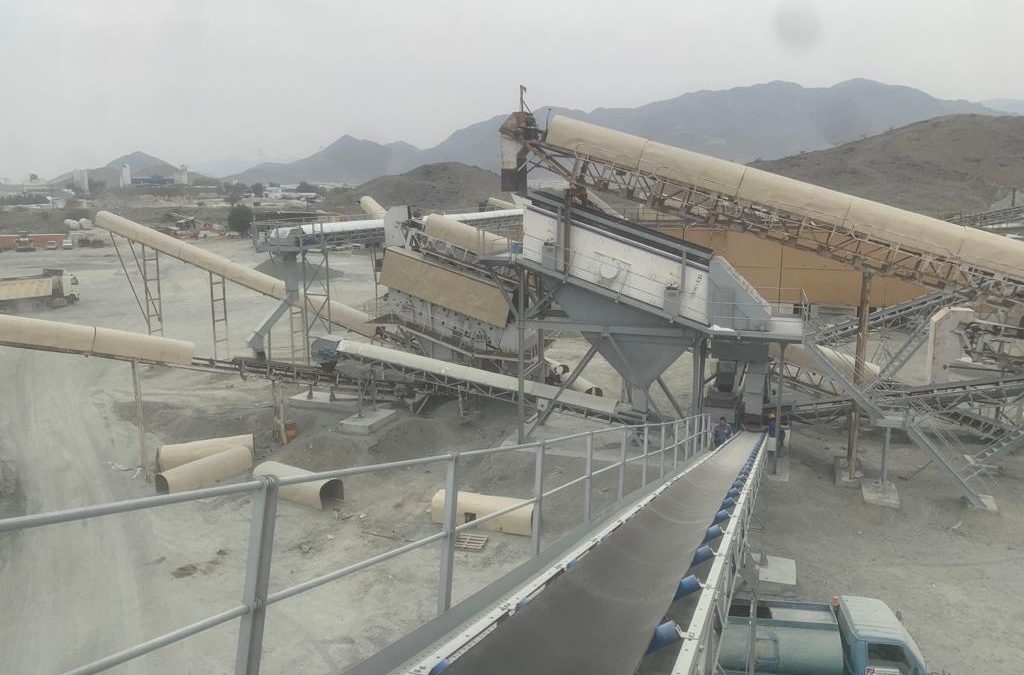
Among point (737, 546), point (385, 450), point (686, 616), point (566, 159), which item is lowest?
point (385, 450)

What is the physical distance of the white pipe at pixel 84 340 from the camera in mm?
15914

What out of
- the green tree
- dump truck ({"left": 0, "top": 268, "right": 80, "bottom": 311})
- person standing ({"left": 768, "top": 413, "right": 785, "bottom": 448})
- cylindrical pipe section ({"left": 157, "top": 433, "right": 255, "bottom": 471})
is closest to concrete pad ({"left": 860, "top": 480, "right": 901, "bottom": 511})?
person standing ({"left": 768, "top": 413, "right": 785, "bottom": 448})

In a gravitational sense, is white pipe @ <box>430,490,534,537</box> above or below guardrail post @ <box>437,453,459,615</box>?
below

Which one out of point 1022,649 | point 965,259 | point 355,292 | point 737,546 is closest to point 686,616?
point 737,546

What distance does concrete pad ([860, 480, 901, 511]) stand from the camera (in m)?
14.2

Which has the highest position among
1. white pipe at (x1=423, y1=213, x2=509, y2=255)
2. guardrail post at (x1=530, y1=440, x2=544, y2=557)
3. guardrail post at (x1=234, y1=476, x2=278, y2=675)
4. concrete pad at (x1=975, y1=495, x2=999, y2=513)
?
white pipe at (x1=423, y1=213, x2=509, y2=255)

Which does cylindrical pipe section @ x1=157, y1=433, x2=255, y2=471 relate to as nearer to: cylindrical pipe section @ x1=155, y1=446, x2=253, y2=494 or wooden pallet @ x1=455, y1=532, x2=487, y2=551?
cylindrical pipe section @ x1=155, y1=446, x2=253, y2=494

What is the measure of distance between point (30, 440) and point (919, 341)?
2418cm

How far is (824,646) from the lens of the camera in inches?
338

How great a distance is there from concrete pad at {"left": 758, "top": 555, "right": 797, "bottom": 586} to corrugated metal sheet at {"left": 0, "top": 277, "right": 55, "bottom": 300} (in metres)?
42.4

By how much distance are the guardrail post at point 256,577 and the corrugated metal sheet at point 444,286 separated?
16874 millimetres

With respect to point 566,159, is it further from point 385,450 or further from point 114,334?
point 114,334

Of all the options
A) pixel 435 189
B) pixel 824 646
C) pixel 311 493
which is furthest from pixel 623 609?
pixel 435 189

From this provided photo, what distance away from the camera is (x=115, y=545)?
11180 millimetres
